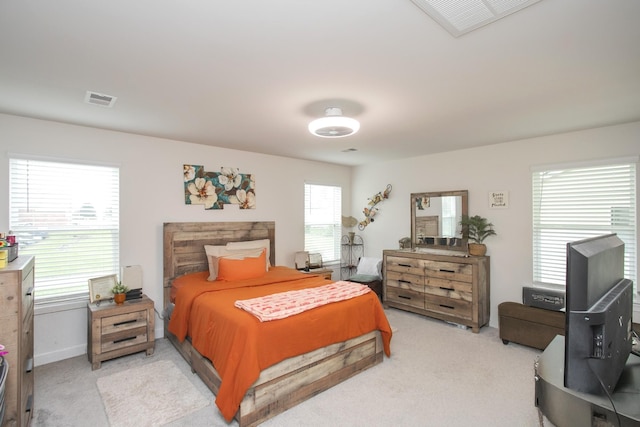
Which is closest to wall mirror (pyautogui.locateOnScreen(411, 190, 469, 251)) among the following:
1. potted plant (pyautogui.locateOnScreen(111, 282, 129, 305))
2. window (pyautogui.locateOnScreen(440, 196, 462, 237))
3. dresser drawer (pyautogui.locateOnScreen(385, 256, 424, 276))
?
window (pyautogui.locateOnScreen(440, 196, 462, 237))

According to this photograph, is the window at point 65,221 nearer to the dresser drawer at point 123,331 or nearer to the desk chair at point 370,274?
the dresser drawer at point 123,331

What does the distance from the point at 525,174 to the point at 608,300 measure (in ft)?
10.8

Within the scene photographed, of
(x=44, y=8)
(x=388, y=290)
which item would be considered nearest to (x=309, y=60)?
(x=44, y=8)

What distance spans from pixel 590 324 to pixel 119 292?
144 inches

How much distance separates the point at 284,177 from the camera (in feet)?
16.3

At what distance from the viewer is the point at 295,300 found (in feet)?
9.16

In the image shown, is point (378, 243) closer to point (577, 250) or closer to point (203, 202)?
point (203, 202)

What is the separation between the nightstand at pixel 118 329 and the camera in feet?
9.73

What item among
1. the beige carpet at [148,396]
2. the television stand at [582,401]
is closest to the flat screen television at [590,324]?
the television stand at [582,401]

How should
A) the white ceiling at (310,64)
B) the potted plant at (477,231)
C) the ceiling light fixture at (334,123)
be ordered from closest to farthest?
the white ceiling at (310,64) → the ceiling light fixture at (334,123) → the potted plant at (477,231)

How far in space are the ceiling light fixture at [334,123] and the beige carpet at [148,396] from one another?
2351 millimetres

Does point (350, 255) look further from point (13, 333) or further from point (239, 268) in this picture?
point (13, 333)

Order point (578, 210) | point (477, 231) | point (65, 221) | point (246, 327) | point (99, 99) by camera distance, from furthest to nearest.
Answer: point (477, 231)
point (578, 210)
point (65, 221)
point (99, 99)
point (246, 327)

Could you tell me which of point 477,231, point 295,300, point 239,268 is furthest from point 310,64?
point 477,231
